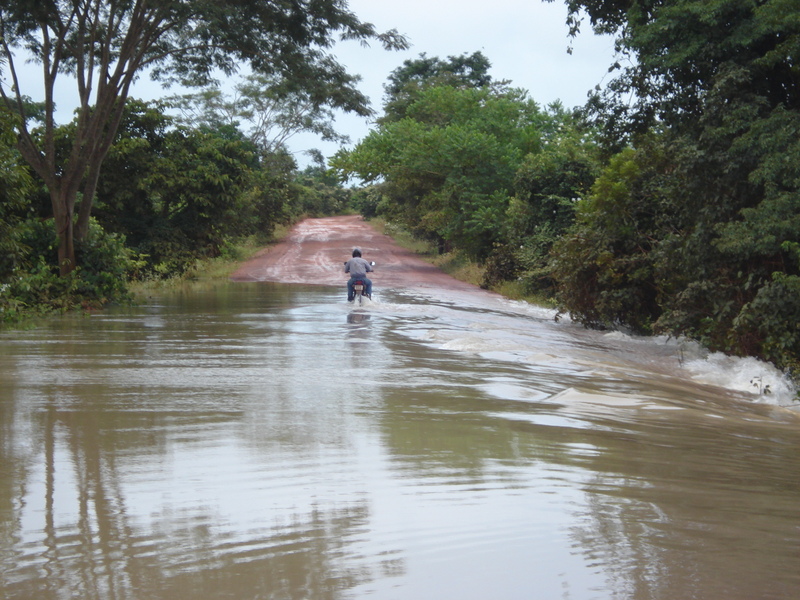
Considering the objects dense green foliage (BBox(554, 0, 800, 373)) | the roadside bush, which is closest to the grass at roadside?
the roadside bush

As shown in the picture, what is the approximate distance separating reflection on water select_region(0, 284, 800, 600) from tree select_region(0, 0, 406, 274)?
9.29 meters

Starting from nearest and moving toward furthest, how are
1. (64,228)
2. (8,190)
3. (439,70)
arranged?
(8,190) → (64,228) → (439,70)

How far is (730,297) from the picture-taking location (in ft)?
41.7

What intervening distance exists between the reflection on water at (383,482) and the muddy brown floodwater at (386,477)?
0.02m

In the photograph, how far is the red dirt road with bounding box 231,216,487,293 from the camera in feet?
110

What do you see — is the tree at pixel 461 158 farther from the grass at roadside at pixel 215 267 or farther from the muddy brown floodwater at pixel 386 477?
the muddy brown floodwater at pixel 386 477

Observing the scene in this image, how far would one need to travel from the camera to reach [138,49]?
19.9 metres

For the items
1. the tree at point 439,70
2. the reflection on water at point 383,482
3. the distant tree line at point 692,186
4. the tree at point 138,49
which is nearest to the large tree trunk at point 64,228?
the tree at point 138,49

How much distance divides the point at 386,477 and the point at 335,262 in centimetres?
3697

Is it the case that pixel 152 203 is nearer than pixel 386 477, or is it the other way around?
pixel 386 477

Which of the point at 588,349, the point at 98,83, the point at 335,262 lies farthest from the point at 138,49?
the point at 335,262

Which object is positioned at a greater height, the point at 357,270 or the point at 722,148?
the point at 722,148

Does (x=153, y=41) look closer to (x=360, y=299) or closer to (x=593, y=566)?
(x=360, y=299)

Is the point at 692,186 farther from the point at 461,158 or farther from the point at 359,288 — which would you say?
the point at 461,158
